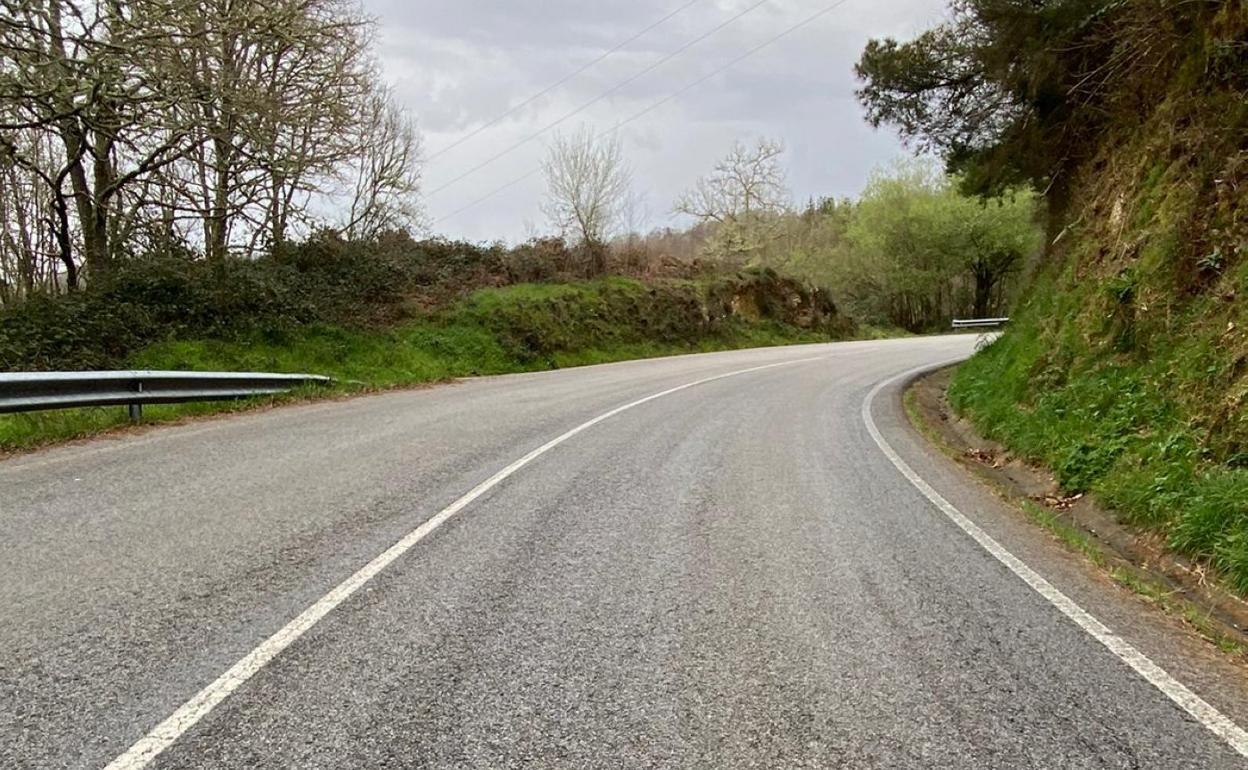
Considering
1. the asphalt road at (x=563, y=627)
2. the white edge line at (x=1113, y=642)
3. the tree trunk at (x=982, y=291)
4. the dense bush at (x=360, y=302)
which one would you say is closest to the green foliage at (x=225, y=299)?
the dense bush at (x=360, y=302)

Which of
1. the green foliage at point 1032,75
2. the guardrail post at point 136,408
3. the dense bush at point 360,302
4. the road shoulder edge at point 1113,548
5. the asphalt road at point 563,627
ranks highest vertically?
the green foliage at point 1032,75

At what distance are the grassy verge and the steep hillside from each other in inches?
423

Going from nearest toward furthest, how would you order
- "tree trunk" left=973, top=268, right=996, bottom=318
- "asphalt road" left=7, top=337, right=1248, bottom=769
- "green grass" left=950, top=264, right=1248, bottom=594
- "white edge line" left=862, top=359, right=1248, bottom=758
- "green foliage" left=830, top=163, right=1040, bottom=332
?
"asphalt road" left=7, top=337, right=1248, bottom=769 < "white edge line" left=862, top=359, right=1248, bottom=758 < "green grass" left=950, top=264, right=1248, bottom=594 < "green foliage" left=830, top=163, right=1040, bottom=332 < "tree trunk" left=973, top=268, right=996, bottom=318

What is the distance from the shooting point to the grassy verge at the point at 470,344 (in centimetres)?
1078

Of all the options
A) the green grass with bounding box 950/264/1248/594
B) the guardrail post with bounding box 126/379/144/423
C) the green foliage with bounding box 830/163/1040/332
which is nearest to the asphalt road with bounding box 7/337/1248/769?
the green grass with bounding box 950/264/1248/594

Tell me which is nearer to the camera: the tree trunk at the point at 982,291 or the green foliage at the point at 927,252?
the green foliage at the point at 927,252

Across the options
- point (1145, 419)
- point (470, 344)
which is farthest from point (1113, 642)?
point (470, 344)

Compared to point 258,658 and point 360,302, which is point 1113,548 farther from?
point 360,302

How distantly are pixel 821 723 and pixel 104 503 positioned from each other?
221 inches

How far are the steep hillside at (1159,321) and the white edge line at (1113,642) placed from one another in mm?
1165

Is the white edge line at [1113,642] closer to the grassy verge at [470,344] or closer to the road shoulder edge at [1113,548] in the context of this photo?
the road shoulder edge at [1113,548]

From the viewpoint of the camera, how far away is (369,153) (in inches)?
907

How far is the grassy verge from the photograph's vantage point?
35.4 feet

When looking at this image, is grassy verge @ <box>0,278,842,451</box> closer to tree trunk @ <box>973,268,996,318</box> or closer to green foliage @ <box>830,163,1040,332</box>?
green foliage @ <box>830,163,1040,332</box>
